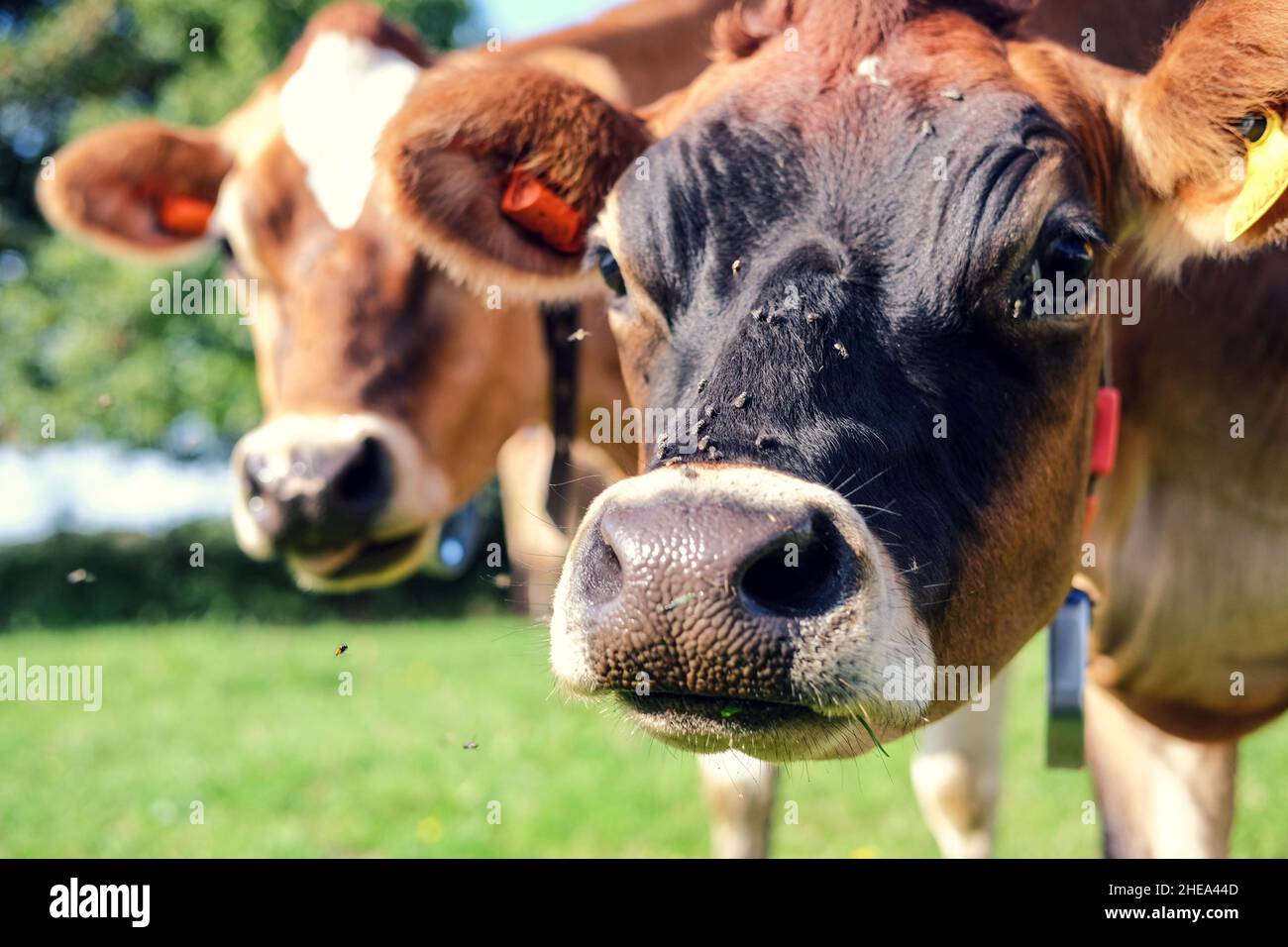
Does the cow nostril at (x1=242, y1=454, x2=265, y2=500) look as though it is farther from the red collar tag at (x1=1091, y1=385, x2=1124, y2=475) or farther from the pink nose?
the red collar tag at (x1=1091, y1=385, x2=1124, y2=475)

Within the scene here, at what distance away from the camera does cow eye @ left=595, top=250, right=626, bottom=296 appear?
264cm

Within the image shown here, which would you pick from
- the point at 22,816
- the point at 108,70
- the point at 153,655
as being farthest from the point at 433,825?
the point at 108,70

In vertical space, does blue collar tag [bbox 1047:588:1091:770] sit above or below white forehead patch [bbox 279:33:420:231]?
below

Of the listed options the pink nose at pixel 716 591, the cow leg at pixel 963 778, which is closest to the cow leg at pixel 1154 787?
the cow leg at pixel 963 778

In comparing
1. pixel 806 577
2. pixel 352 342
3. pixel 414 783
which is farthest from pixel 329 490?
pixel 414 783

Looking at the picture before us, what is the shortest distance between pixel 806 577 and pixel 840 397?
0.33 meters

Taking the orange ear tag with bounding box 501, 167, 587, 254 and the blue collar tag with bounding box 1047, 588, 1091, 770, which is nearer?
the orange ear tag with bounding box 501, 167, 587, 254

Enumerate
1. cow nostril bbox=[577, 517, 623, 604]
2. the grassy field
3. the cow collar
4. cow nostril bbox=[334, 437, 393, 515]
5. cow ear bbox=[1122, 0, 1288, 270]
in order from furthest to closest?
the grassy field < cow nostril bbox=[334, 437, 393, 515] < the cow collar < cow ear bbox=[1122, 0, 1288, 270] < cow nostril bbox=[577, 517, 623, 604]

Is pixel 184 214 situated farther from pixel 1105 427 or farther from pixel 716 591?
pixel 716 591

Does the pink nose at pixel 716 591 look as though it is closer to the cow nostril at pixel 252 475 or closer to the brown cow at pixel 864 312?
the brown cow at pixel 864 312

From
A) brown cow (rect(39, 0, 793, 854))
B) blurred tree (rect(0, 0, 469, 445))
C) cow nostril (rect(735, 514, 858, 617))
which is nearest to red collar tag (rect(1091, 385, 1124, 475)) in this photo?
cow nostril (rect(735, 514, 858, 617))

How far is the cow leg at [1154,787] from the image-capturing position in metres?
3.87

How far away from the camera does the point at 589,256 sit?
9.04 ft
